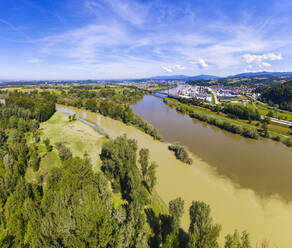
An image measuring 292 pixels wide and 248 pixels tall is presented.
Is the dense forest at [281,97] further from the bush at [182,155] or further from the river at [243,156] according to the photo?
the bush at [182,155]

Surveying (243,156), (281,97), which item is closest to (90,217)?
(243,156)

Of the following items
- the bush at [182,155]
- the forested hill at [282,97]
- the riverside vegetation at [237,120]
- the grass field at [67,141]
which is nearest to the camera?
the grass field at [67,141]

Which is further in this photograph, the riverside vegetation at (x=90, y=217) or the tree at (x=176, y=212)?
the tree at (x=176, y=212)

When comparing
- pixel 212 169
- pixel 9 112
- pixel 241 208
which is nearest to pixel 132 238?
pixel 241 208

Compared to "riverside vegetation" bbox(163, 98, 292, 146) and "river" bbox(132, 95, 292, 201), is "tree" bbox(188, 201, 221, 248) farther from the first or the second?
"riverside vegetation" bbox(163, 98, 292, 146)

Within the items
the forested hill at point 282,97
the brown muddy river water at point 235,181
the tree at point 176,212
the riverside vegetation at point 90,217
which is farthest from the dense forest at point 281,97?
the riverside vegetation at point 90,217

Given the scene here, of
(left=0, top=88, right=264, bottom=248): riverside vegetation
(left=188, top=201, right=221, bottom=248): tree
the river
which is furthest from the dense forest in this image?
(left=0, top=88, right=264, bottom=248): riverside vegetation

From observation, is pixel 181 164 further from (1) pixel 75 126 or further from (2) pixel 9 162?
(1) pixel 75 126
